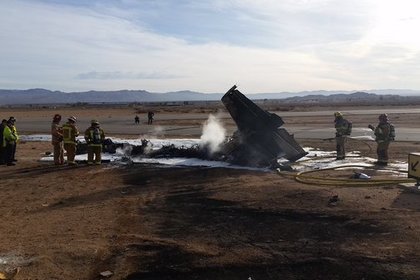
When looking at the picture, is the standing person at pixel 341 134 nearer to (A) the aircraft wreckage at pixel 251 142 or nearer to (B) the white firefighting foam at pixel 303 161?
(B) the white firefighting foam at pixel 303 161

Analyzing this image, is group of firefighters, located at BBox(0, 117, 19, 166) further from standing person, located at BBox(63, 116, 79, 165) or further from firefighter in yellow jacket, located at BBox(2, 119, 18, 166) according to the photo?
→ standing person, located at BBox(63, 116, 79, 165)

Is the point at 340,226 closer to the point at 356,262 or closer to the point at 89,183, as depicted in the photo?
the point at 356,262

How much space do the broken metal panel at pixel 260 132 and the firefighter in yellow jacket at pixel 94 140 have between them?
4.81m

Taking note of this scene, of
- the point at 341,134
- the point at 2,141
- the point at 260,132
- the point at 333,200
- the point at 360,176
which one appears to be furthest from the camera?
the point at 2,141

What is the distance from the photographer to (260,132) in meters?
17.2

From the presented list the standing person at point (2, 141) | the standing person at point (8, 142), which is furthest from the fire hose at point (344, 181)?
the standing person at point (2, 141)

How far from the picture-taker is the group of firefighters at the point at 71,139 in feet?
57.6

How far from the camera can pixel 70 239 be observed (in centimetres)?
848

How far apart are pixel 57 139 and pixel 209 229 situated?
1069cm

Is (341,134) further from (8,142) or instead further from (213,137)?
(8,142)

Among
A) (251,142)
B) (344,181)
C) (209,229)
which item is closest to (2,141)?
(251,142)

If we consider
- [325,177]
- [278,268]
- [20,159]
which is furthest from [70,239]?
[20,159]

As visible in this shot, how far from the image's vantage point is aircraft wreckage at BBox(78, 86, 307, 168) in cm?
1676

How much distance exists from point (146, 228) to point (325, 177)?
6500 mm
